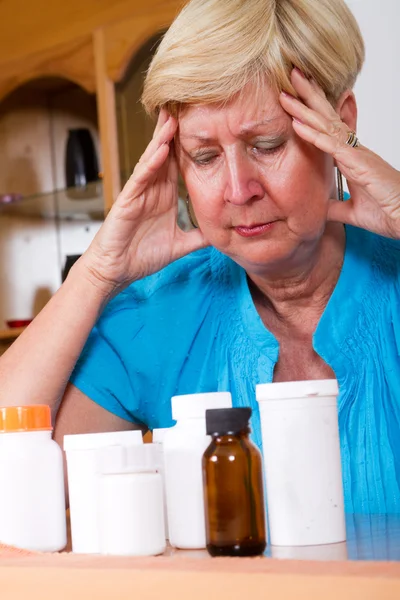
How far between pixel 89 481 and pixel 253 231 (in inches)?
19.3

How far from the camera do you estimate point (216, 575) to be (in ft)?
2.15

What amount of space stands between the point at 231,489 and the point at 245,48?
693 millimetres

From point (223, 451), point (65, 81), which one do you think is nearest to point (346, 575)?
point (223, 451)

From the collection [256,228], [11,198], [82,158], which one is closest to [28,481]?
[256,228]

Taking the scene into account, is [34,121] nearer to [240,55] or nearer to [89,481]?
[240,55]

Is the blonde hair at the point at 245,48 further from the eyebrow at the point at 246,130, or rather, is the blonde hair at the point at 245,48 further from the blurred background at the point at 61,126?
the blurred background at the point at 61,126

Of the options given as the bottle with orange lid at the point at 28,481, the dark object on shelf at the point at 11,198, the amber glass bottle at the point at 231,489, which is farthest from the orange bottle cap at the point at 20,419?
the dark object on shelf at the point at 11,198

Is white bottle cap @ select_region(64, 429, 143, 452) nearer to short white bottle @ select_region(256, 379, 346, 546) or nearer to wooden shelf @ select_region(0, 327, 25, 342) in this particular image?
short white bottle @ select_region(256, 379, 346, 546)

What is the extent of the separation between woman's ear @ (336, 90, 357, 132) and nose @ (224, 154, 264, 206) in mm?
220

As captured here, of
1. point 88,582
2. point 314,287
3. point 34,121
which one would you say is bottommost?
point 88,582

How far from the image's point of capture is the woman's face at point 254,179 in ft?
4.09

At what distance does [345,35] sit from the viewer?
51.6 inches

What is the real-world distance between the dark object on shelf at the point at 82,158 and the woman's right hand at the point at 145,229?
1763 mm

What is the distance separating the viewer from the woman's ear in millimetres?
1388
